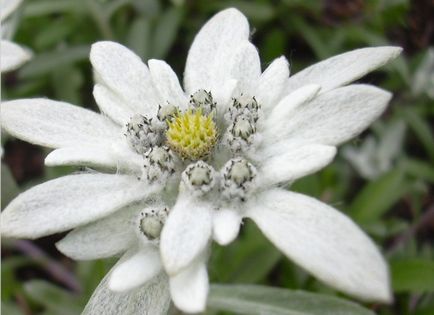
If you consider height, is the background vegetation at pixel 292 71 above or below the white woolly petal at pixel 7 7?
below

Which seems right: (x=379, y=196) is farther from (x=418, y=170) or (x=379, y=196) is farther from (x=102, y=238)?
(x=102, y=238)

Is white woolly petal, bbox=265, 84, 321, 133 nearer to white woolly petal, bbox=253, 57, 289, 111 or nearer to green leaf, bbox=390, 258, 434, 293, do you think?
white woolly petal, bbox=253, 57, 289, 111

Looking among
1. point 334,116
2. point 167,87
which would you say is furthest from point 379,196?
point 167,87

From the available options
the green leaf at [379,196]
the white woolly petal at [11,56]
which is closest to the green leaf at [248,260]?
the green leaf at [379,196]

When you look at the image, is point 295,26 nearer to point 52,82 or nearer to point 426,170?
point 426,170

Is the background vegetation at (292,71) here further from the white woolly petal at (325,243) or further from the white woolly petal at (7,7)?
the white woolly petal at (325,243)

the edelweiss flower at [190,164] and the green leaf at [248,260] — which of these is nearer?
the edelweiss flower at [190,164]
